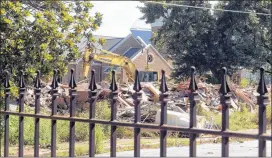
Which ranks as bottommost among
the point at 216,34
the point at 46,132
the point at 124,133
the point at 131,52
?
the point at 124,133

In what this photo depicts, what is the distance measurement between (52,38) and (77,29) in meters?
0.49

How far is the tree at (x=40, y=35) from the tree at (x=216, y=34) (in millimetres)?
21620

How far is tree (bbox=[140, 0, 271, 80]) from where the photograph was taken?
27.6 metres

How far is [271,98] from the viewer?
2.67 m

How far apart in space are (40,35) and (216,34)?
23.5 meters

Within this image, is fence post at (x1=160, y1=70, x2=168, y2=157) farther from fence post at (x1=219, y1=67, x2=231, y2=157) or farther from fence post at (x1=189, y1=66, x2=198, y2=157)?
fence post at (x1=219, y1=67, x2=231, y2=157)

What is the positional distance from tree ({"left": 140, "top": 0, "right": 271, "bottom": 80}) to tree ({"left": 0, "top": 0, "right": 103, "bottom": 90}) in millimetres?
21620

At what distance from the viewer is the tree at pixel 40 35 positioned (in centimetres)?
537

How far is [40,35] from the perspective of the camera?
5695mm

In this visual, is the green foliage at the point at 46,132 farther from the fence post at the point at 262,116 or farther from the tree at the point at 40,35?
the fence post at the point at 262,116

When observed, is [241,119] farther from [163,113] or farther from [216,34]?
[216,34]

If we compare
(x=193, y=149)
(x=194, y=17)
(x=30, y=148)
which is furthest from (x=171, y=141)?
(x=194, y=17)

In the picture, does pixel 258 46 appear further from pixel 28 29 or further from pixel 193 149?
pixel 193 149

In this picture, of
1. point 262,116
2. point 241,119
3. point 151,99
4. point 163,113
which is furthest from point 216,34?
point 262,116
